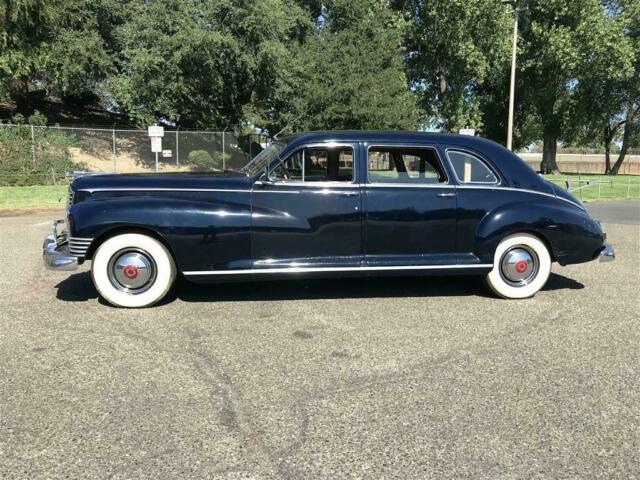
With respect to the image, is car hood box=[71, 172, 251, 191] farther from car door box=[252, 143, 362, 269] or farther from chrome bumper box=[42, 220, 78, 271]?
chrome bumper box=[42, 220, 78, 271]

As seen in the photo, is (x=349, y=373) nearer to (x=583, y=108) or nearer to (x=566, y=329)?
(x=566, y=329)

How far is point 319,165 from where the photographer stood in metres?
5.50

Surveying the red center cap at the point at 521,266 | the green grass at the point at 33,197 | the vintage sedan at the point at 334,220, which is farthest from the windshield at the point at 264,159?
the green grass at the point at 33,197

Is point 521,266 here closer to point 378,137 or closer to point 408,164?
point 408,164

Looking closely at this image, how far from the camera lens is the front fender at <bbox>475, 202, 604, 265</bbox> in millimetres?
5633

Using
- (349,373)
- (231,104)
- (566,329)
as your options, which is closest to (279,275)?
(349,373)

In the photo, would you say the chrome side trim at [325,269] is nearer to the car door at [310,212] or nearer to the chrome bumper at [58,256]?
the car door at [310,212]

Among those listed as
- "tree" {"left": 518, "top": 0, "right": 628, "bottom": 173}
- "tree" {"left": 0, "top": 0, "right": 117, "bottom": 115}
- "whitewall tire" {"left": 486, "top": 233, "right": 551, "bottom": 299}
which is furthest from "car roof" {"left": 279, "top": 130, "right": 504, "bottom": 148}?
"tree" {"left": 518, "top": 0, "right": 628, "bottom": 173}

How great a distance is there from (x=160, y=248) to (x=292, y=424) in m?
2.75

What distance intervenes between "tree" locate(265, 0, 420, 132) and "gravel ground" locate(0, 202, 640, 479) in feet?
66.7

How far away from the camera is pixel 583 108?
4369 centimetres

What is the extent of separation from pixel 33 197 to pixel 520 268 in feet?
51.4

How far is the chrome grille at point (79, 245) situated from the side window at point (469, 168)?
3740 mm

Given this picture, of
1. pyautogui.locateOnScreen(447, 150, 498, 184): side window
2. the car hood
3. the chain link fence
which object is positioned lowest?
the car hood
